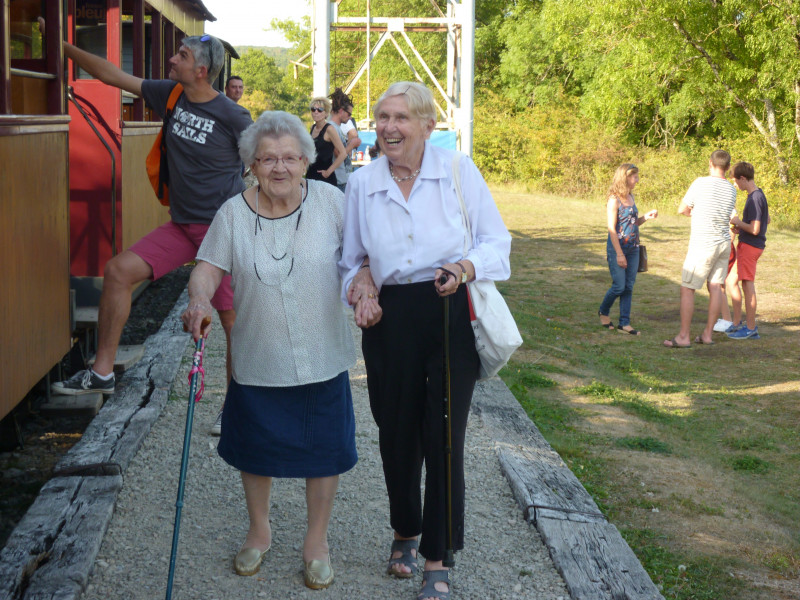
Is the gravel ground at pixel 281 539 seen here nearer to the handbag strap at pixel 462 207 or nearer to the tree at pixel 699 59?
the handbag strap at pixel 462 207

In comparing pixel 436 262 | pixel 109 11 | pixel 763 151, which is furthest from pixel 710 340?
pixel 763 151

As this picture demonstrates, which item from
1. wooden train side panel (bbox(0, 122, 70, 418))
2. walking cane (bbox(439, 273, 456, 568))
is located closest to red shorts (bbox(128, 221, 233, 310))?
wooden train side panel (bbox(0, 122, 70, 418))

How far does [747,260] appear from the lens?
32.3ft

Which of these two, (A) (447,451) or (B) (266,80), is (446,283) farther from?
(B) (266,80)

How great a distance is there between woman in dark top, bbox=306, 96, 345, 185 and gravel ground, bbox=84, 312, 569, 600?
4.71 m

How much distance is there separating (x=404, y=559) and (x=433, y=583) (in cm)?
24

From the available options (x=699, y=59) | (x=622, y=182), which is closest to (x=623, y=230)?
(x=622, y=182)

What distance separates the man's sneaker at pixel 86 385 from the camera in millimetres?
5117

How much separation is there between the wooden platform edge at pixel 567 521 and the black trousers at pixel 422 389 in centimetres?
56

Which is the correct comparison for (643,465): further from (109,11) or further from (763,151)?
(763,151)

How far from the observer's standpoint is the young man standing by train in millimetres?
4742

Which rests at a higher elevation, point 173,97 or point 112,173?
point 173,97

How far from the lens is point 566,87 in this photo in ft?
123

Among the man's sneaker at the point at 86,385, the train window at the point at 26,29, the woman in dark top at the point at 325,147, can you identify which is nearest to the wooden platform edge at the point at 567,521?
the man's sneaker at the point at 86,385
